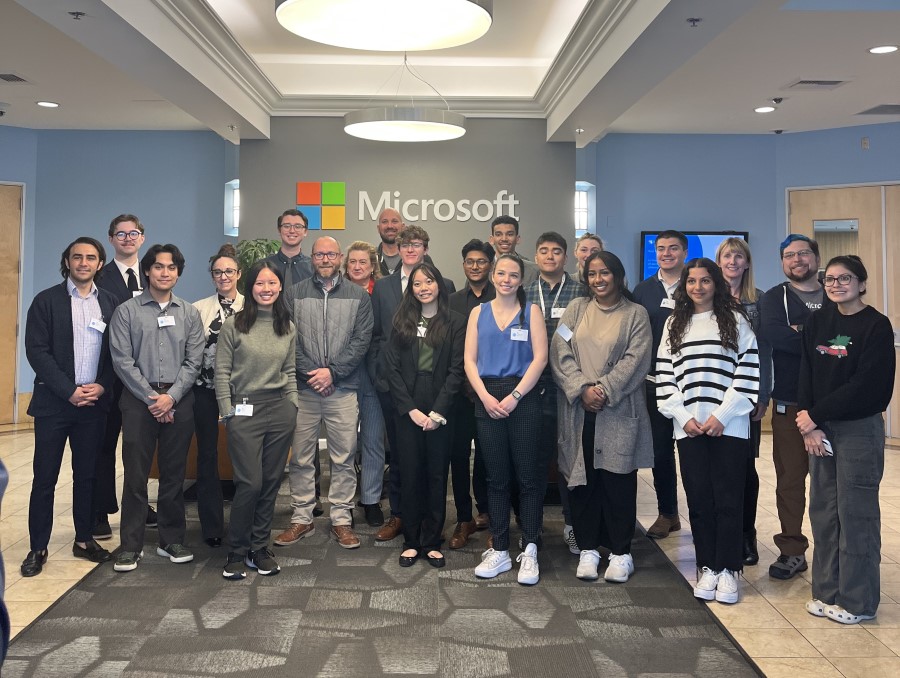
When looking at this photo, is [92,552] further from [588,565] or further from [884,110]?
[884,110]

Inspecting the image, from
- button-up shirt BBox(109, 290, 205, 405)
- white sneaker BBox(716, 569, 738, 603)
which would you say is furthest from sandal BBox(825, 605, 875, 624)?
button-up shirt BBox(109, 290, 205, 405)

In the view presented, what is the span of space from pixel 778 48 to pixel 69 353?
5187 millimetres

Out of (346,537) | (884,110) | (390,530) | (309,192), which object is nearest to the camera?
(346,537)

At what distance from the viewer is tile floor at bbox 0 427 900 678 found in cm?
327

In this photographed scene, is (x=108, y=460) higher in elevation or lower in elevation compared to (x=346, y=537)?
higher

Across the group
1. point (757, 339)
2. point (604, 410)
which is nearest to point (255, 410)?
point (604, 410)

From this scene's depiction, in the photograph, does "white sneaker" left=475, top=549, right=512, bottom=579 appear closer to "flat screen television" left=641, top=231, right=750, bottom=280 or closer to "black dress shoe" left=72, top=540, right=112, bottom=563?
"black dress shoe" left=72, top=540, right=112, bottom=563

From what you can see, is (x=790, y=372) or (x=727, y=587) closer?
(x=727, y=587)

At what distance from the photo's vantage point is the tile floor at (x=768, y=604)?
3.27 metres

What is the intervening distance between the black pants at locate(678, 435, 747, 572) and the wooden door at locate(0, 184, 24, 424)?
7.72 meters

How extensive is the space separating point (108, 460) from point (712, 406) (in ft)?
11.2

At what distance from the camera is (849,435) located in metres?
3.61

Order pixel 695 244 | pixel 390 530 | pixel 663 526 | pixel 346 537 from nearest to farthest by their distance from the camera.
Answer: pixel 346 537
pixel 390 530
pixel 663 526
pixel 695 244

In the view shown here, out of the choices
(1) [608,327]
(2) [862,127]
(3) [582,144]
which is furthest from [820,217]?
(1) [608,327]
